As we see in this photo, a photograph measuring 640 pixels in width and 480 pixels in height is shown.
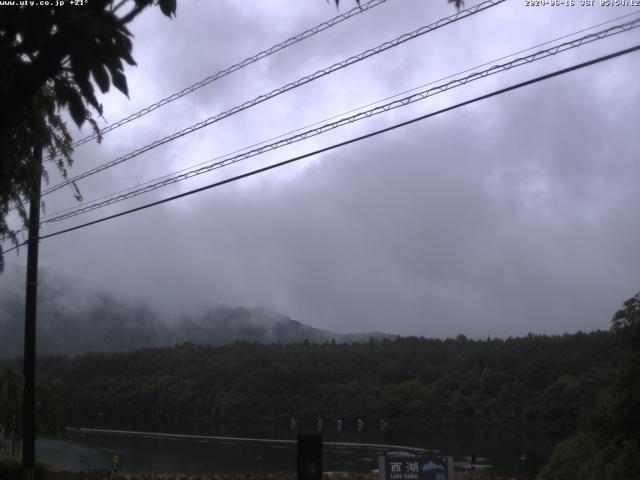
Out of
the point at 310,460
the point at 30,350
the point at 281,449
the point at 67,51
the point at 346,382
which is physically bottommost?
the point at 281,449

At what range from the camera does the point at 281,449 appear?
24.3m

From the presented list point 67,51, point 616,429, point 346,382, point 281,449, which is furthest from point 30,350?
point 346,382

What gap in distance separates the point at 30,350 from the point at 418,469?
28.6 feet

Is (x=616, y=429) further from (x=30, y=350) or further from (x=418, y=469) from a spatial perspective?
(x=30, y=350)

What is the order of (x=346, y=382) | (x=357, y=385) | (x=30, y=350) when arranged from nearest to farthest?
(x=30, y=350), (x=357, y=385), (x=346, y=382)

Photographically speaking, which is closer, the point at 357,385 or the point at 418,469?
the point at 418,469

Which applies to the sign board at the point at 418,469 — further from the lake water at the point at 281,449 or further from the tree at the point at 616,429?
the lake water at the point at 281,449

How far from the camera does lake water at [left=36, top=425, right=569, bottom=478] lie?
66.0 ft

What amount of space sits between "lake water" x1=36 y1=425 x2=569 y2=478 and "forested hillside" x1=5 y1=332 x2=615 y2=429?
3.87 ft

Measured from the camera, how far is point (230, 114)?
13383 millimetres

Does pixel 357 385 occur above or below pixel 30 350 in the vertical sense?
below

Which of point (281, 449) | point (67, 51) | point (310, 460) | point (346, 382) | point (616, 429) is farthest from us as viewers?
point (346, 382)

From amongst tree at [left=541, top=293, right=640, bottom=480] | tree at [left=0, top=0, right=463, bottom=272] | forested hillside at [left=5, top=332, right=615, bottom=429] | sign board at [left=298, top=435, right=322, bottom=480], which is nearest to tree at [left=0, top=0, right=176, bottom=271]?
tree at [left=0, top=0, right=463, bottom=272]

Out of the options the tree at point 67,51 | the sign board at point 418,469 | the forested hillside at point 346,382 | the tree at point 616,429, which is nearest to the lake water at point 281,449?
the forested hillside at point 346,382
